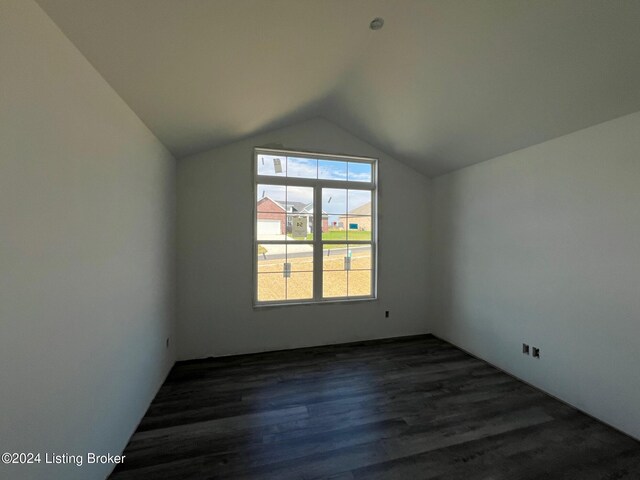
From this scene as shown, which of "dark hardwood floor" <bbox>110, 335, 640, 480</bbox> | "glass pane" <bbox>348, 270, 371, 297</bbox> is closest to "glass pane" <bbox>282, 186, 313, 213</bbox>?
"glass pane" <bbox>348, 270, 371, 297</bbox>

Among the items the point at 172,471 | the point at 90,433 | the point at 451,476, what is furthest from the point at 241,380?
the point at 451,476

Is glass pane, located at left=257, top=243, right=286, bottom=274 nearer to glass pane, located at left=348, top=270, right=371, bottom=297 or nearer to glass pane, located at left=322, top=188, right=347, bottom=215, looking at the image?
glass pane, located at left=322, top=188, right=347, bottom=215

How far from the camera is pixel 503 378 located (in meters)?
2.74

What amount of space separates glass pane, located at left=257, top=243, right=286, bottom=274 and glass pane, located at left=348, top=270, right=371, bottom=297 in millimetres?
1007

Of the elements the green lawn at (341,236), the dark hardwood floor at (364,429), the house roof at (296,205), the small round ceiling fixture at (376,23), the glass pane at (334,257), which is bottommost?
→ the dark hardwood floor at (364,429)

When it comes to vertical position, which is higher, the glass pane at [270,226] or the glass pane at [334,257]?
the glass pane at [270,226]

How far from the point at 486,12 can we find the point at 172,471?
345 centimetres

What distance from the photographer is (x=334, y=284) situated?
3670 millimetres

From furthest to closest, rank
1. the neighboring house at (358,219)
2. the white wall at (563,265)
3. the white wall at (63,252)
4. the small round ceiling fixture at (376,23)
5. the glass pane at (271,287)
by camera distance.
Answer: the neighboring house at (358,219)
the glass pane at (271,287)
the white wall at (563,265)
the small round ceiling fixture at (376,23)
the white wall at (63,252)

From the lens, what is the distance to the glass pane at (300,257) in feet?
11.5

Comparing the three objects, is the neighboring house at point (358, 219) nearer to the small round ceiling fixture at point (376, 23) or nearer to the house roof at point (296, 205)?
the house roof at point (296, 205)

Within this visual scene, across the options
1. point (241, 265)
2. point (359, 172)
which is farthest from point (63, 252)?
point (359, 172)

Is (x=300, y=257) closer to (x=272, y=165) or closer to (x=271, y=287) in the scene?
(x=271, y=287)

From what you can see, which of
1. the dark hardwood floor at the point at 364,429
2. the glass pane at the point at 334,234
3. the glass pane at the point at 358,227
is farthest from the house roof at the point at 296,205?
the dark hardwood floor at the point at 364,429
